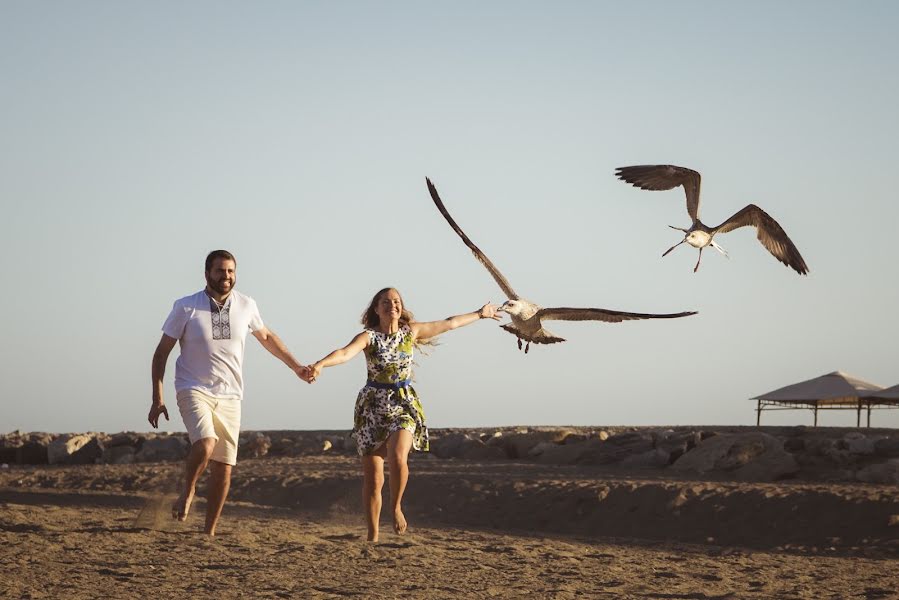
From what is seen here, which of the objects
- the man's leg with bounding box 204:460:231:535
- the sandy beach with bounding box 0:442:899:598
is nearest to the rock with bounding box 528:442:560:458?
the sandy beach with bounding box 0:442:899:598

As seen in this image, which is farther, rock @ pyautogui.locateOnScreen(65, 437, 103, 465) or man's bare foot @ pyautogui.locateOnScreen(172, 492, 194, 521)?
rock @ pyautogui.locateOnScreen(65, 437, 103, 465)

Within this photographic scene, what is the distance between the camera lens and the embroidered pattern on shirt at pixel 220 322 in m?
7.66

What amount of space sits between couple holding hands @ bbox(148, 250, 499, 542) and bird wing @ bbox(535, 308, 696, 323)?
45 centimetres

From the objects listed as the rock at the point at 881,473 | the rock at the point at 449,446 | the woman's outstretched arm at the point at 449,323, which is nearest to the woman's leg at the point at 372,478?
the woman's outstretched arm at the point at 449,323

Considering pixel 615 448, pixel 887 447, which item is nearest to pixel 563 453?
pixel 615 448

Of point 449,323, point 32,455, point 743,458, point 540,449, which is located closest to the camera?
point 449,323

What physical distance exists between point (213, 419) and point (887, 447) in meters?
11.4

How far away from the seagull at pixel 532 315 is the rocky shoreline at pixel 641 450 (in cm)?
697

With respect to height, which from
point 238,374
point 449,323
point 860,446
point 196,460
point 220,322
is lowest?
point 196,460

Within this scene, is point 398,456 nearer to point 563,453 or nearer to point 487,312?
point 487,312

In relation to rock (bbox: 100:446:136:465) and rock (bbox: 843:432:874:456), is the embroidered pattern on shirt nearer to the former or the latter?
rock (bbox: 843:432:874:456)

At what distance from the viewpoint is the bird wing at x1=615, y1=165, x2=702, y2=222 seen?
41.7 ft

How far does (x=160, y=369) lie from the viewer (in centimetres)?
770

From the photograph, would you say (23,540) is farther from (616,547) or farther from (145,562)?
(616,547)
